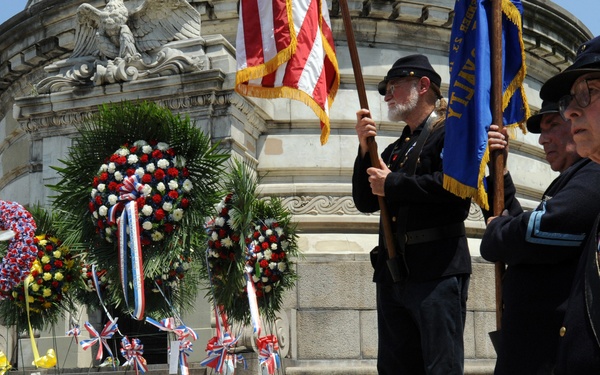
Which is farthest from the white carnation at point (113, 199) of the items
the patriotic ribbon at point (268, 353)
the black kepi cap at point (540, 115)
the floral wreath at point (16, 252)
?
the black kepi cap at point (540, 115)

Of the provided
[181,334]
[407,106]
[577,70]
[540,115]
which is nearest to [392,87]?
[407,106]

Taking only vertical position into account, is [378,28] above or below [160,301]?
above

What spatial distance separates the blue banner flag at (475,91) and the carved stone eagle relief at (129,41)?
540cm

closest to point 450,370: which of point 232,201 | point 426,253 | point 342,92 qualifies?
point 426,253

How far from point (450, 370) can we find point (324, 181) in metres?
6.61

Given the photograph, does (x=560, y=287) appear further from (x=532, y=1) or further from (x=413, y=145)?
(x=532, y=1)

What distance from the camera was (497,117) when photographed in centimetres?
515

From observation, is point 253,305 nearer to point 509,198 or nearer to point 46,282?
point 46,282

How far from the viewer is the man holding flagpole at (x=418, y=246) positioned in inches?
195

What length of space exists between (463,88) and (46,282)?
458cm

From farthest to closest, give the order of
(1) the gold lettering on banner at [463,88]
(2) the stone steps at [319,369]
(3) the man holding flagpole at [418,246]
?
(2) the stone steps at [319,369], (1) the gold lettering on banner at [463,88], (3) the man holding flagpole at [418,246]

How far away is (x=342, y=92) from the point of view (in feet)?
39.1

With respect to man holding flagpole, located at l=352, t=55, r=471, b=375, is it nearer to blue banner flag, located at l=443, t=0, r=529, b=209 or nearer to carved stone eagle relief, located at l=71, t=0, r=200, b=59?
blue banner flag, located at l=443, t=0, r=529, b=209

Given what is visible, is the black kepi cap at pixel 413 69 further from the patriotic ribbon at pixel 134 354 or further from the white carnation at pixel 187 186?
the patriotic ribbon at pixel 134 354
